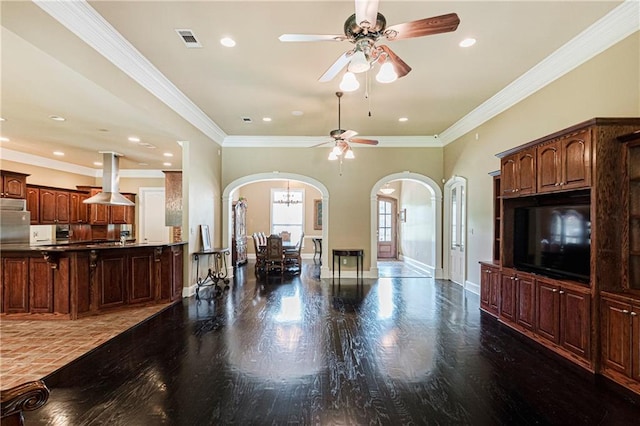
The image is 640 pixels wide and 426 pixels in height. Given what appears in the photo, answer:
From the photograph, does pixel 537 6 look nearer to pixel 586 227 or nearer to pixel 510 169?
pixel 510 169

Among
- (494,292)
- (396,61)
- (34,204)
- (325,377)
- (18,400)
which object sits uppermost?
(396,61)

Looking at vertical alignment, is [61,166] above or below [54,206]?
above

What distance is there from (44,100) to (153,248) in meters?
2.53

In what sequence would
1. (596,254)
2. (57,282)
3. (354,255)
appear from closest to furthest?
1. (596,254)
2. (57,282)
3. (354,255)

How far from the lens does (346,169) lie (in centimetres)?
810

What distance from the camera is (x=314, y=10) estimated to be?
10.3 feet

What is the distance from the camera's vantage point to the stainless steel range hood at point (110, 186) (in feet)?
22.6

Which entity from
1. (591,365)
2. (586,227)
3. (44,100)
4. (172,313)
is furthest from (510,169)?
(44,100)

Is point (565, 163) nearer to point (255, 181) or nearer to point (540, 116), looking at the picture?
point (540, 116)

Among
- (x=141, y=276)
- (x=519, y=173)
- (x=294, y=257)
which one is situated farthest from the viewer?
(x=294, y=257)

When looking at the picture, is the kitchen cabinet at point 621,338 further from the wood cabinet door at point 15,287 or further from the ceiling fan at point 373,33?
the wood cabinet door at point 15,287

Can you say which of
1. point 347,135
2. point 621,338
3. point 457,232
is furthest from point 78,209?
point 621,338

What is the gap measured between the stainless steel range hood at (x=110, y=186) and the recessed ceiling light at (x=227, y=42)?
492 centimetres

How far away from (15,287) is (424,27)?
6.28 m
